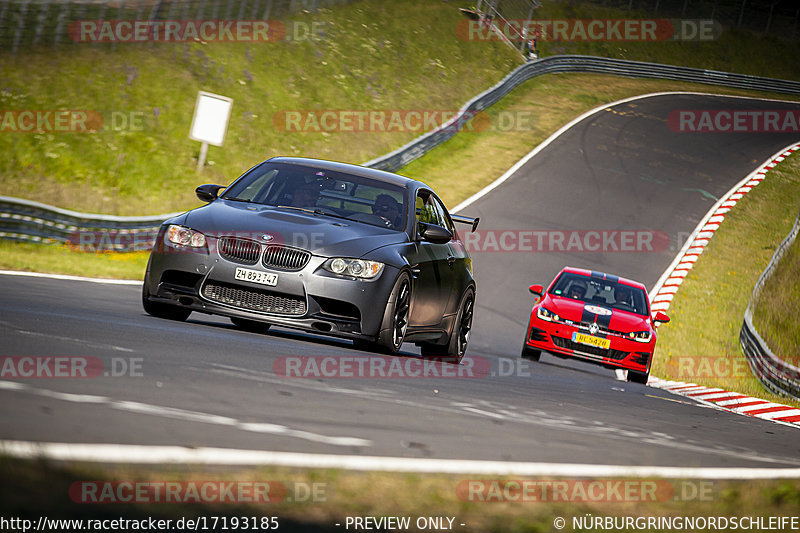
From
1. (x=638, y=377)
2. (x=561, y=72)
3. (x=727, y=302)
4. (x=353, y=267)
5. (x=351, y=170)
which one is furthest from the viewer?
(x=561, y=72)

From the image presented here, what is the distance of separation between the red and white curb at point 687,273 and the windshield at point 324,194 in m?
4.60

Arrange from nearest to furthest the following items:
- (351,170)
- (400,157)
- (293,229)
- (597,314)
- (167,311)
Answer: (293,229) < (167,311) < (351,170) < (597,314) < (400,157)

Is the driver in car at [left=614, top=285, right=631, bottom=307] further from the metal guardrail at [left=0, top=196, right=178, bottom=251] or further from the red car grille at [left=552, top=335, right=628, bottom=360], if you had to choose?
the metal guardrail at [left=0, top=196, right=178, bottom=251]

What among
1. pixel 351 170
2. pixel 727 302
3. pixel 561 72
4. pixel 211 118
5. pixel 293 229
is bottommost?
pixel 727 302

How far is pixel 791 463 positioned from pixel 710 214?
23.1 m

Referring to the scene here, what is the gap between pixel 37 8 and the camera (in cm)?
3284

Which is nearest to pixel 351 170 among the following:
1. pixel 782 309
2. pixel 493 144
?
pixel 782 309

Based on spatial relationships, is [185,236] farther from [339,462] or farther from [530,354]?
[530,354]

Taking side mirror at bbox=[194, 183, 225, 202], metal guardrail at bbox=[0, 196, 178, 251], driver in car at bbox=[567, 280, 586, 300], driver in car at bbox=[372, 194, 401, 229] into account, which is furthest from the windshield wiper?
metal guardrail at bbox=[0, 196, 178, 251]

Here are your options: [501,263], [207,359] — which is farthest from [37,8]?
[207,359]

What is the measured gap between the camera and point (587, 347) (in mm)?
14156

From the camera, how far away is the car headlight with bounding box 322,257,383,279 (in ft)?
27.6

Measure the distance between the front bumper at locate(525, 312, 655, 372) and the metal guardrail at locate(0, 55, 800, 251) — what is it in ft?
24.1

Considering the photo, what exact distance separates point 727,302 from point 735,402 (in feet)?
27.6
